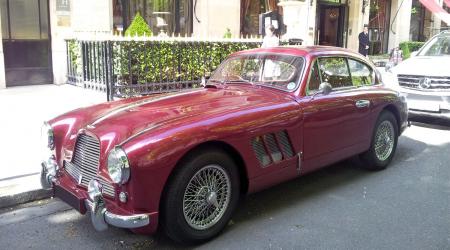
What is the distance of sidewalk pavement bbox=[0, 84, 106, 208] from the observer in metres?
4.74

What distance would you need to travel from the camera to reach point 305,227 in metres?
4.09

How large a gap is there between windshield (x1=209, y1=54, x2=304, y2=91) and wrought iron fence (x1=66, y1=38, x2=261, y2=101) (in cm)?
400

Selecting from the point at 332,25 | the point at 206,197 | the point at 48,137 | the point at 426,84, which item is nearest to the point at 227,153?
the point at 206,197

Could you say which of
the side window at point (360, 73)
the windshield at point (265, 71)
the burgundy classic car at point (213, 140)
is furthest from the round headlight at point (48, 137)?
the side window at point (360, 73)

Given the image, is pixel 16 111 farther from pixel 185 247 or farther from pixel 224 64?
pixel 185 247

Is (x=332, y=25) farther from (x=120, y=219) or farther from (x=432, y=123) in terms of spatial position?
(x=120, y=219)

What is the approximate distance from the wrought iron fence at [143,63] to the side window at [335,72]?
187 inches

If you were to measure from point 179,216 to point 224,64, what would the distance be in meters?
2.49

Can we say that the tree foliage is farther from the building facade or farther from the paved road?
the paved road

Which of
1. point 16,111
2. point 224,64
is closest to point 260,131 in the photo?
point 224,64

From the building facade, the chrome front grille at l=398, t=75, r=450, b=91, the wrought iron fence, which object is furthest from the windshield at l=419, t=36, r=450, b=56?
the wrought iron fence

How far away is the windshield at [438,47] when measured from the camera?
920 cm

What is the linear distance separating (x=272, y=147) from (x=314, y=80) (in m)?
1.04

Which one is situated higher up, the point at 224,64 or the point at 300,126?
the point at 224,64
